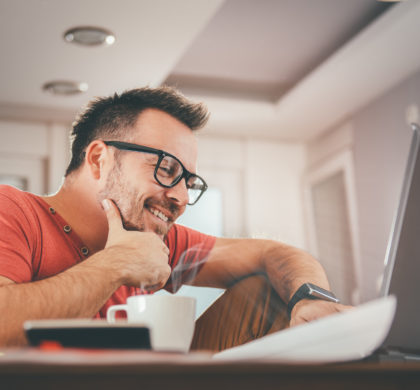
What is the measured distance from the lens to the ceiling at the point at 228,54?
2.67 m

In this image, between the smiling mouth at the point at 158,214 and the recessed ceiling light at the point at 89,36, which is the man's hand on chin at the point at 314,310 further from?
the recessed ceiling light at the point at 89,36

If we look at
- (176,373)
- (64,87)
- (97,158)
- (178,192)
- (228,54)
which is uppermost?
(228,54)

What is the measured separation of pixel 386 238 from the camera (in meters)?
3.49

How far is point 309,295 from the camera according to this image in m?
0.80

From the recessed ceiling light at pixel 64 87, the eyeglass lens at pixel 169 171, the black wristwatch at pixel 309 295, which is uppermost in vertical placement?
the recessed ceiling light at pixel 64 87

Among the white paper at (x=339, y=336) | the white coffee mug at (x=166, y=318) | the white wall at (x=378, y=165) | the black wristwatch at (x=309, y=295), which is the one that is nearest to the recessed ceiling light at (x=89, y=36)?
the white wall at (x=378, y=165)

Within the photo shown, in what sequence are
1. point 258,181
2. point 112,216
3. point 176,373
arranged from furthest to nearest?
point 258,181 → point 112,216 → point 176,373

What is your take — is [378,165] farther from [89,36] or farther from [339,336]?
[339,336]

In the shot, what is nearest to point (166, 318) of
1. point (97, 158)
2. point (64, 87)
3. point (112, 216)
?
point (112, 216)

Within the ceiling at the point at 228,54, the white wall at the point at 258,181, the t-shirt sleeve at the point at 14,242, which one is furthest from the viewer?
the white wall at the point at 258,181

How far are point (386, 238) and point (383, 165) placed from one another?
1.69 ft

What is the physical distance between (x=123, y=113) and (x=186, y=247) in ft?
1.29

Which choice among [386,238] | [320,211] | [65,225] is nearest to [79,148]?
[65,225]

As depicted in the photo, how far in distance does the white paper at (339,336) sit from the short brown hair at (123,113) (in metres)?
1.04
